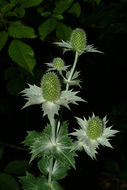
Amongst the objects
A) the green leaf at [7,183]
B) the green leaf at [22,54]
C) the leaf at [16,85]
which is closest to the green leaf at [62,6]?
the green leaf at [22,54]

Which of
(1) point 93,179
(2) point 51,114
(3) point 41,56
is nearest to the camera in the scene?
(2) point 51,114

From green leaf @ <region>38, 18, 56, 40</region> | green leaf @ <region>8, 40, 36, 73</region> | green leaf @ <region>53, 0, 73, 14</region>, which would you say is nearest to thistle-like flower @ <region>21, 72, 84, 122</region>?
green leaf @ <region>8, 40, 36, 73</region>

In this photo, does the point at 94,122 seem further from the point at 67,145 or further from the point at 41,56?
the point at 41,56

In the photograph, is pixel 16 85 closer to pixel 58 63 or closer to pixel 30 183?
pixel 58 63

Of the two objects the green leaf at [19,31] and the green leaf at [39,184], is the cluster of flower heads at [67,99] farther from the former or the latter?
the green leaf at [39,184]

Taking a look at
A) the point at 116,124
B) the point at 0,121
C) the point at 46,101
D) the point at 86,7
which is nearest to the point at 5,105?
the point at 0,121

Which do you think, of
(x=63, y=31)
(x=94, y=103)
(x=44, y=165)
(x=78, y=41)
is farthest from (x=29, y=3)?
(x=94, y=103)
